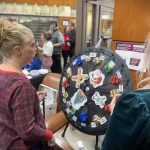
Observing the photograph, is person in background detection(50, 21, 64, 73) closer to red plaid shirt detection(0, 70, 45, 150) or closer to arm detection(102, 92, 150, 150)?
red plaid shirt detection(0, 70, 45, 150)

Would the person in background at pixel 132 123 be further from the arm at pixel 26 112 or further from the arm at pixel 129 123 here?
the arm at pixel 26 112

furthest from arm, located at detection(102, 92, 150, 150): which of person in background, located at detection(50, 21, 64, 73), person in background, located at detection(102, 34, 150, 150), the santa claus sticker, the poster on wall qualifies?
person in background, located at detection(50, 21, 64, 73)

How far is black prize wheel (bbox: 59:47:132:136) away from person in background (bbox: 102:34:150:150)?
776mm

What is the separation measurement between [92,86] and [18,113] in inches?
24.0

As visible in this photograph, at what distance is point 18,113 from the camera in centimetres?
115

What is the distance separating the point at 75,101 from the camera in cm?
169

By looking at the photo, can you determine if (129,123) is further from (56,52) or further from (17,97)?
(56,52)

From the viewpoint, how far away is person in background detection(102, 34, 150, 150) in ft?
1.96

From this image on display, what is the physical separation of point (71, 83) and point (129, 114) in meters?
1.12

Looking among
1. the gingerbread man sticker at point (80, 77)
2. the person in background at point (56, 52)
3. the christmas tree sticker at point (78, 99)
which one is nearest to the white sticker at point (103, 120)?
the christmas tree sticker at point (78, 99)

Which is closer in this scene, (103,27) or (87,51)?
(87,51)

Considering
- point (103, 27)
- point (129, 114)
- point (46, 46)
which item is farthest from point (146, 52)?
point (46, 46)

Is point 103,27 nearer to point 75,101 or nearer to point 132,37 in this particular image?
point 132,37

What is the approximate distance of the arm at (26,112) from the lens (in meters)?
1.14
